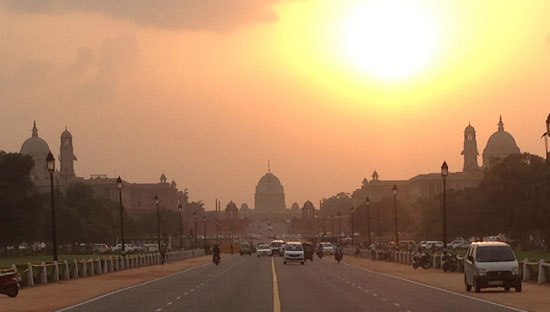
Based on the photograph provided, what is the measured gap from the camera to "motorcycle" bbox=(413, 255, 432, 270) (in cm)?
6650

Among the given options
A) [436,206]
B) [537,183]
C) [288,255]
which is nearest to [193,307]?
[288,255]

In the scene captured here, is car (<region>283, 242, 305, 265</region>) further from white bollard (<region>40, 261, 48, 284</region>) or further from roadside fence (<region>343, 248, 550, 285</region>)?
white bollard (<region>40, 261, 48, 284</region>)

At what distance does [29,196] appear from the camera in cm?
10612

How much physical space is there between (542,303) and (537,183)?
6173cm

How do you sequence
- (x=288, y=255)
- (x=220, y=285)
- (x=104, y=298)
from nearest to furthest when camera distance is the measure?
1. (x=104, y=298)
2. (x=220, y=285)
3. (x=288, y=255)

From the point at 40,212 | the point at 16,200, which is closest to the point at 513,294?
the point at 16,200

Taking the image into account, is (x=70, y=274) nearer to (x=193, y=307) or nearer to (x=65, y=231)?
(x=193, y=307)

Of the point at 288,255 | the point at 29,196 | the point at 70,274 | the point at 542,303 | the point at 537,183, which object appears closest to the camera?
the point at 542,303

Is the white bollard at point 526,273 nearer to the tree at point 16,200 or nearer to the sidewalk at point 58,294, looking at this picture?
the sidewalk at point 58,294

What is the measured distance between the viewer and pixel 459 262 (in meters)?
59.4

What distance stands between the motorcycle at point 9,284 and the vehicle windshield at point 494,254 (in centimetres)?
1682

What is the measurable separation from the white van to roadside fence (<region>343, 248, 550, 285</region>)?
16.7 feet

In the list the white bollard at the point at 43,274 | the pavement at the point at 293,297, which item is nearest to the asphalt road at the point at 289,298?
the pavement at the point at 293,297

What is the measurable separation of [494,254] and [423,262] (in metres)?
28.4
